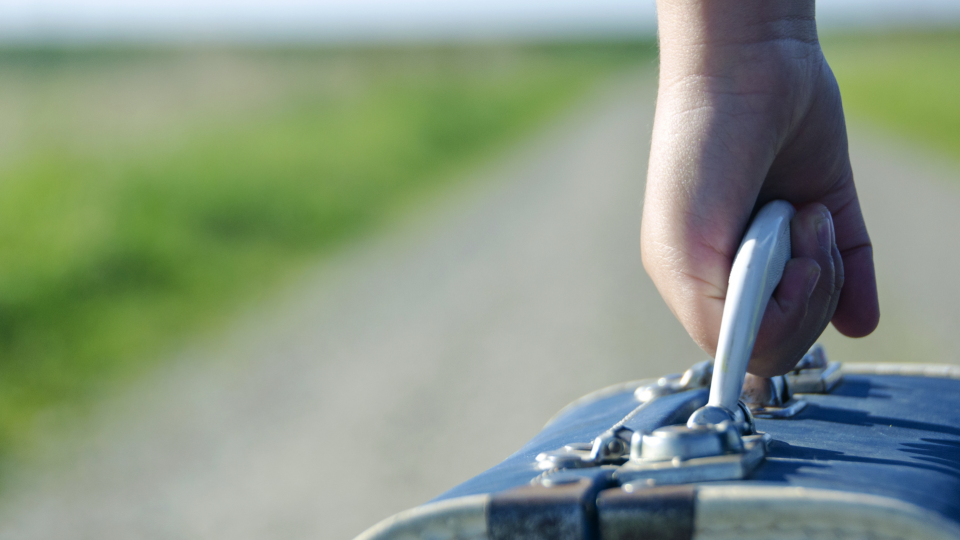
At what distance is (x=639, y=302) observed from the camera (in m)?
5.49

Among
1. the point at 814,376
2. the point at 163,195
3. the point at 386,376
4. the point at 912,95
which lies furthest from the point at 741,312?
the point at 912,95

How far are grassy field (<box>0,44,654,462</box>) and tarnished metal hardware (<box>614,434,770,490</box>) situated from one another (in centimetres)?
85

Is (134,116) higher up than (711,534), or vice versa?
(134,116)

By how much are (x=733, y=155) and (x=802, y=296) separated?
137 mm

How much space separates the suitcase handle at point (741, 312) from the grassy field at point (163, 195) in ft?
2.30

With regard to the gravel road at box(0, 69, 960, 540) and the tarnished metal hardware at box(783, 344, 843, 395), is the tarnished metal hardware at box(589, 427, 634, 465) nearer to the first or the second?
the tarnished metal hardware at box(783, 344, 843, 395)

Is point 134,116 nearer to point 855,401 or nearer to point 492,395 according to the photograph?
point 492,395

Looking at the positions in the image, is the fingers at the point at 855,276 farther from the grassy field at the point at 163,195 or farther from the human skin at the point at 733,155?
the grassy field at the point at 163,195

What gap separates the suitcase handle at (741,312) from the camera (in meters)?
0.67

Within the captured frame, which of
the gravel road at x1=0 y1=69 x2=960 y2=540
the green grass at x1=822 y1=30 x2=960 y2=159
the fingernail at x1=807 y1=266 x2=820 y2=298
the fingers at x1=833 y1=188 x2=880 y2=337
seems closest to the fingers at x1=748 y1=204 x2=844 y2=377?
the fingernail at x1=807 y1=266 x2=820 y2=298


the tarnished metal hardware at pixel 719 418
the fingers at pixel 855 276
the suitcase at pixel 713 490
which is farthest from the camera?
the fingers at pixel 855 276

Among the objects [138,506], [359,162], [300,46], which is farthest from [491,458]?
[300,46]

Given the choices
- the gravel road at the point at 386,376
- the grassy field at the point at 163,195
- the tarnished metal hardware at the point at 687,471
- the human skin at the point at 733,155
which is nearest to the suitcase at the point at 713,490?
the tarnished metal hardware at the point at 687,471

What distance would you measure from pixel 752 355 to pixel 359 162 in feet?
→ 38.4
